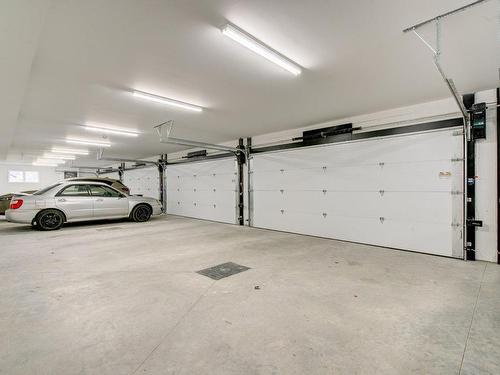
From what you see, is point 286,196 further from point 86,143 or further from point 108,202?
point 86,143

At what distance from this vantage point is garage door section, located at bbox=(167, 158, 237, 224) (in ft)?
26.8

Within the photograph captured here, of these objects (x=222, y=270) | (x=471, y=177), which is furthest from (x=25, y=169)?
(x=471, y=177)

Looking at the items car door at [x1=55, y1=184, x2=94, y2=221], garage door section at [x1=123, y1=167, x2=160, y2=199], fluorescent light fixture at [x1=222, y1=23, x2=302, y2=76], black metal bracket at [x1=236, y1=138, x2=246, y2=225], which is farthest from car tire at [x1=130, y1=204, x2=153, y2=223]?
fluorescent light fixture at [x1=222, y1=23, x2=302, y2=76]

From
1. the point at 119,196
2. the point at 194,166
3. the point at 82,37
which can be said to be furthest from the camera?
the point at 194,166

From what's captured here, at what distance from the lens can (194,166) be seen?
9609 mm

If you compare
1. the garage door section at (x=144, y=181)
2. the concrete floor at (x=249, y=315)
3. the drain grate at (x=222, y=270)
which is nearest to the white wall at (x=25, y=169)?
the garage door section at (x=144, y=181)

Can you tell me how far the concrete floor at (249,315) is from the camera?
166 cm

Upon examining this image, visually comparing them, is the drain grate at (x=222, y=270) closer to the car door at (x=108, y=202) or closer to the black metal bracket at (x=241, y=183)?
the black metal bracket at (x=241, y=183)

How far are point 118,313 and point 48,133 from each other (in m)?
6.80

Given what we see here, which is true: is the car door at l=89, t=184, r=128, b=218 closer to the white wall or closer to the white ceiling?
the white ceiling

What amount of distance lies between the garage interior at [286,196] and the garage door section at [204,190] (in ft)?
5.35

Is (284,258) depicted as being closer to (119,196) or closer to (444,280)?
(444,280)

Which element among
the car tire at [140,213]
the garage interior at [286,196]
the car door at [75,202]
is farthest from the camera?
the car tire at [140,213]

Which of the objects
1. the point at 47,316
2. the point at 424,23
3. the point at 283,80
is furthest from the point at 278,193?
the point at 47,316
